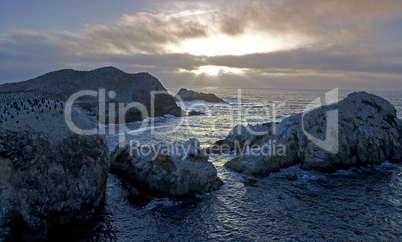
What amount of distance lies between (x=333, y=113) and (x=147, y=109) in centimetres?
5895

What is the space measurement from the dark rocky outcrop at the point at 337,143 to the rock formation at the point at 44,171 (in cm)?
1658

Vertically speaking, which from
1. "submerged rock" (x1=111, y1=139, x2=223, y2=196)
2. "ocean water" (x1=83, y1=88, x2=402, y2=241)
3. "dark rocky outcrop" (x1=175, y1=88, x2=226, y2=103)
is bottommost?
"ocean water" (x1=83, y1=88, x2=402, y2=241)

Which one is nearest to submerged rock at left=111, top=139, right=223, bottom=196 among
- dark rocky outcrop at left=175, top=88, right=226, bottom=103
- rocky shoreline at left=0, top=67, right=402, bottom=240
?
rocky shoreline at left=0, top=67, right=402, bottom=240

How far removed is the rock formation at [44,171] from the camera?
51.4 ft

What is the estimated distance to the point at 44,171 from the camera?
1755cm

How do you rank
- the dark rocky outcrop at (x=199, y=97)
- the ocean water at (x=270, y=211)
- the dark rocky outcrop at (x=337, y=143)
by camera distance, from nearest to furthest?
the ocean water at (x=270, y=211) → the dark rocky outcrop at (x=337, y=143) → the dark rocky outcrop at (x=199, y=97)

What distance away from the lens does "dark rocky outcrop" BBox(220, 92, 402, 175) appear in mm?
30234

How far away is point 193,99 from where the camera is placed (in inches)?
6220

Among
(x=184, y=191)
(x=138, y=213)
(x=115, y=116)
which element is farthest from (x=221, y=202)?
(x=115, y=116)

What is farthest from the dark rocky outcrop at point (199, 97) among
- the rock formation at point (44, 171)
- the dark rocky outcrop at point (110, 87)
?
the rock formation at point (44, 171)

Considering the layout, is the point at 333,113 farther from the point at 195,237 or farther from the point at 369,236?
the point at 195,237

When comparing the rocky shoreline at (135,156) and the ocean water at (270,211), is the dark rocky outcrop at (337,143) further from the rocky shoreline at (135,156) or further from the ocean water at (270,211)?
the ocean water at (270,211)

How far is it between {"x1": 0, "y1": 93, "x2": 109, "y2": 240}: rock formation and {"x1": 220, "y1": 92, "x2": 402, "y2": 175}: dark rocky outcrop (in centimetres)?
1658

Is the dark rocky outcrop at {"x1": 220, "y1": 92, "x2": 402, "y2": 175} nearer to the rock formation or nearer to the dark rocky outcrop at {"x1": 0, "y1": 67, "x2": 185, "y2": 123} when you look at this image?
the rock formation
